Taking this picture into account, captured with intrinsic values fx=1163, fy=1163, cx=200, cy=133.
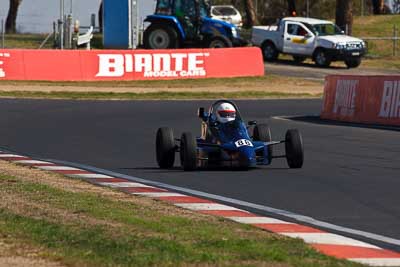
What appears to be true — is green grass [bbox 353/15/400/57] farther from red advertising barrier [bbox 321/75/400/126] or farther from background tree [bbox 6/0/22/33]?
red advertising barrier [bbox 321/75/400/126]

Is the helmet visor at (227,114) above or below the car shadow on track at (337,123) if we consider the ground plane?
above

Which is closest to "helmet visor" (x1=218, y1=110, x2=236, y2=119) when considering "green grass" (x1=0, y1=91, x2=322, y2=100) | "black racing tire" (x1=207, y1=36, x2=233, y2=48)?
"green grass" (x1=0, y1=91, x2=322, y2=100)

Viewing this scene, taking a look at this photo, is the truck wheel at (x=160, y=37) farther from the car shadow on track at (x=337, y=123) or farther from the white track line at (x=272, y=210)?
the white track line at (x=272, y=210)

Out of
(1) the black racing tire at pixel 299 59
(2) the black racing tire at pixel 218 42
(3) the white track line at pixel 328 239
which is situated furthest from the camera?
(1) the black racing tire at pixel 299 59

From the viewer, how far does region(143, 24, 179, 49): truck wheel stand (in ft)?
155

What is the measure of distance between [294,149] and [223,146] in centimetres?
103

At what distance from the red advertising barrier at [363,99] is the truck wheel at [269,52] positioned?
862 inches

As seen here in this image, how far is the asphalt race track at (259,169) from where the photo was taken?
12641 millimetres

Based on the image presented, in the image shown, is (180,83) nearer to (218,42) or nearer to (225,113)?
(218,42)

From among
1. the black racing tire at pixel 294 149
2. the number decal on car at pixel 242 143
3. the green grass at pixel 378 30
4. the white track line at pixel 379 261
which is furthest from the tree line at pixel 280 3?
the white track line at pixel 379 261

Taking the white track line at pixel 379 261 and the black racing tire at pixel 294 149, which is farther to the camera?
the black racing tire at pixel 294 149

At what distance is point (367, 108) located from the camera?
2636 centimetres

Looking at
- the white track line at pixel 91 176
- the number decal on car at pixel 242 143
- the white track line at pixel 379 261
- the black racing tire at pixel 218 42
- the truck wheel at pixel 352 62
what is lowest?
the truck wheel at pixel 352 62

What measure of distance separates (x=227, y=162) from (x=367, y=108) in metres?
10.9
